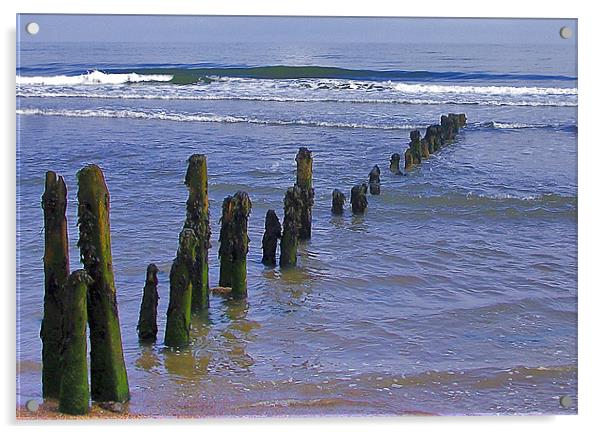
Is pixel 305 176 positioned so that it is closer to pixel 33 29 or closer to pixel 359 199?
pixel 359 199

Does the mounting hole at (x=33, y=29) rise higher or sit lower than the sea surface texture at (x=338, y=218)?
higher

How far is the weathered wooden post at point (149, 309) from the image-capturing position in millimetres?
4172

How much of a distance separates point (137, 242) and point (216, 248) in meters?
0.38

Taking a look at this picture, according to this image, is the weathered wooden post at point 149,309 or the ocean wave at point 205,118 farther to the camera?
the ocean wave at point 205,118

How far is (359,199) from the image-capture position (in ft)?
15.5

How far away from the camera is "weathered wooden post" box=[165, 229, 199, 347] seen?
163 inches

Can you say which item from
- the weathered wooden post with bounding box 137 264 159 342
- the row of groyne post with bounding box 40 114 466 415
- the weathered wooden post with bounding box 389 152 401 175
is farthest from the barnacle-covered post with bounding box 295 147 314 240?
the weathered wooden post with bounding box 137 264 159 342

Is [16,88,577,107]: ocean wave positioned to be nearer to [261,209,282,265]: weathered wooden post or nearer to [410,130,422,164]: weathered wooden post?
[410,130,422,164]: weathered wooden post

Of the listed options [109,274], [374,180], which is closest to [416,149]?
[374,180]

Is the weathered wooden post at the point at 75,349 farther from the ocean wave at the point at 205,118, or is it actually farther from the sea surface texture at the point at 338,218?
the ocean wave at the point at 205,118

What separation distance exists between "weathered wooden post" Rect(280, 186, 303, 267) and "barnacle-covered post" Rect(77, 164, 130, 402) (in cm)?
106

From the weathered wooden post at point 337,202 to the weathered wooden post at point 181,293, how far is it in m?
0.79

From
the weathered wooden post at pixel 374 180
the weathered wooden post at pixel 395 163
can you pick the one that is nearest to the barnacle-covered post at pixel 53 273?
the weathered wooden post at pixel 374 180

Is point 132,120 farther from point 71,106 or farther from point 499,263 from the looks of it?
point 499,263
